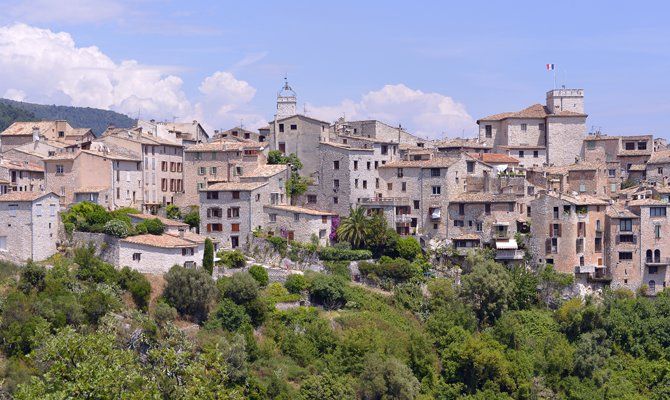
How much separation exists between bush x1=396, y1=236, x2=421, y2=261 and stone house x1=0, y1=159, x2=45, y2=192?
2505 centimetres

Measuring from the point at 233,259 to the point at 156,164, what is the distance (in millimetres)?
15836

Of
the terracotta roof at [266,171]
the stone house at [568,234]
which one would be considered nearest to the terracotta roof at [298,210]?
the terracotta roof at [266,171]

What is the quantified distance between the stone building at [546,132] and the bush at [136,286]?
3924 cm

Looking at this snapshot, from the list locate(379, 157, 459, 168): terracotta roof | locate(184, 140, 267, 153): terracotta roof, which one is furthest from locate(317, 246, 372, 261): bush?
locate(184, 140, 267, 153): terracotta roof

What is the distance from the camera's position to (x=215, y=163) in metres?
80.7

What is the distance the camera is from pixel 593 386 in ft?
215

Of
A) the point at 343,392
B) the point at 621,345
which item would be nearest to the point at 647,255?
the point at 621,345

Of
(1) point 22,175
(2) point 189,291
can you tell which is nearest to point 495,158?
(2) point 189,291

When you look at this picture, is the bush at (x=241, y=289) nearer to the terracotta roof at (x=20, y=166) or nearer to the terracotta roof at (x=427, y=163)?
the terracotta roof at (x=20, y=166)

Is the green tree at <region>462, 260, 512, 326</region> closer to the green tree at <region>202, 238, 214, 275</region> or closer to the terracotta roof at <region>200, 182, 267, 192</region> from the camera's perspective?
the terracotta roof at <region>200, 182, 267, 192</region>

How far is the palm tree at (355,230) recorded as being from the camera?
72.9 metres

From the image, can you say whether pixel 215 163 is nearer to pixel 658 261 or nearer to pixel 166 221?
pixel 166 221

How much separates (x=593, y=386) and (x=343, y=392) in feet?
57.8

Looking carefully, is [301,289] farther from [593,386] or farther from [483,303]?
[593,386]
